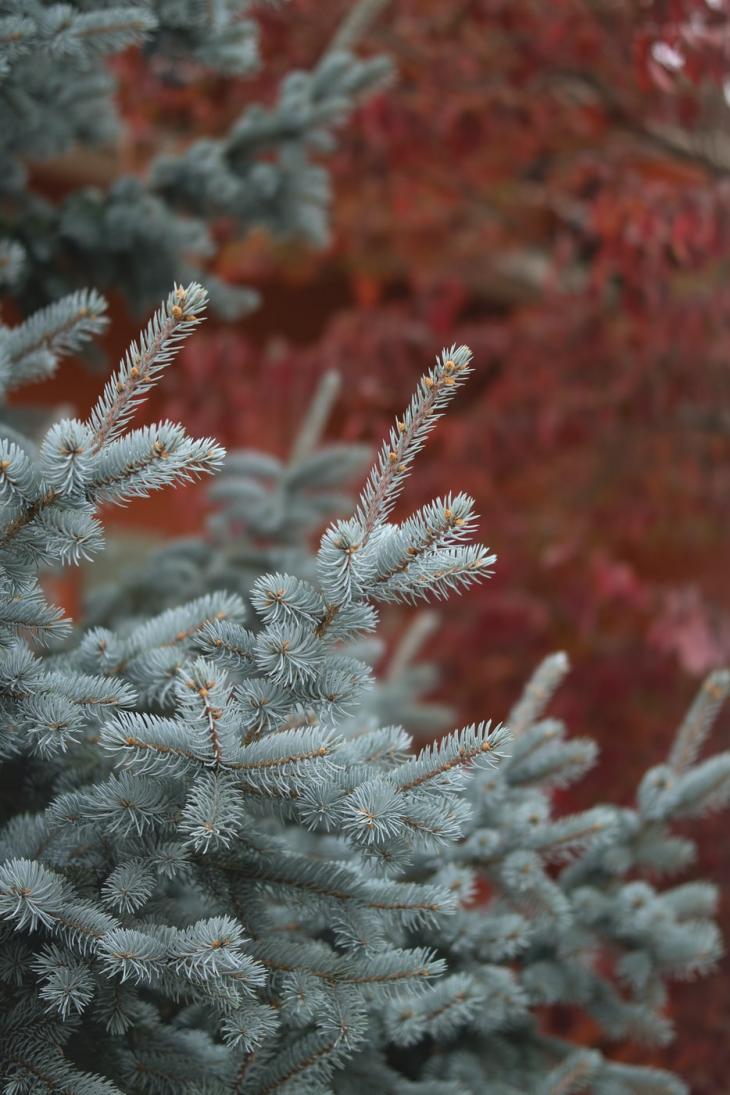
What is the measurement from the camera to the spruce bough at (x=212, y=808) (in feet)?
3.11

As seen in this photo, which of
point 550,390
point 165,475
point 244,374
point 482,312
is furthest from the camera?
point 482,312

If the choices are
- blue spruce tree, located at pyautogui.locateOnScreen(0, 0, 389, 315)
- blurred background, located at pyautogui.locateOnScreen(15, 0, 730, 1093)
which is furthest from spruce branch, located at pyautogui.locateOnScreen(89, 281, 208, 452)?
blurred background, located at pyautogui.locateOnScreen(15, 0, 730, 1093)

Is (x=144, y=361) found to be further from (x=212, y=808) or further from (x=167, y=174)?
(x=167, y=174)

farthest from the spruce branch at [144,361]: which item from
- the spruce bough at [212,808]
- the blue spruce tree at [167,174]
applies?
the blue spruce tree at [167,174]

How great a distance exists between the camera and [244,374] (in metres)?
3.53

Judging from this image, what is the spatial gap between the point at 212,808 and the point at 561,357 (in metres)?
2.42

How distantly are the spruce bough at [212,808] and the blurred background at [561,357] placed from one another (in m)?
1.74

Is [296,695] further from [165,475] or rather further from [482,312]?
[482,312]

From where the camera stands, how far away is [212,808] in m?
0.95

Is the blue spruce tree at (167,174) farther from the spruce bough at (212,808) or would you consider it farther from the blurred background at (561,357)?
the blurred background at (561,357)

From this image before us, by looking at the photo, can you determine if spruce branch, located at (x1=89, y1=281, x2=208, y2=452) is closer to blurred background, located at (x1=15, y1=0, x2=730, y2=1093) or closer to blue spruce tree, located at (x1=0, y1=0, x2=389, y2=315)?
blue spruce tree, located at (x1=0, y1=0, x2=389, y2=315)

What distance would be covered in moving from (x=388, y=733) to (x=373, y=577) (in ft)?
0.81

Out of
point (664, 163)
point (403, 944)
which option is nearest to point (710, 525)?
point (664, 163)

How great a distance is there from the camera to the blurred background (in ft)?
9.17
